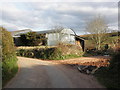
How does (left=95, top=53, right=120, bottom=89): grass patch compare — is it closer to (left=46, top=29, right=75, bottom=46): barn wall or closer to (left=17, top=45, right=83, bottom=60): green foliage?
(left=17, top=45, right=83, bottom=60): green foliage

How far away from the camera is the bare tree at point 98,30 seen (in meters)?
28.0

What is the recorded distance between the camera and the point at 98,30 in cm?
2828

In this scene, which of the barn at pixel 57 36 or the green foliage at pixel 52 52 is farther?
the barn at pixel 57 36

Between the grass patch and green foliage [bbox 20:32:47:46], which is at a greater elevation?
green foliage [bbox 20:32:47:46]

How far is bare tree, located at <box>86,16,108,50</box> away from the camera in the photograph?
1104 inches

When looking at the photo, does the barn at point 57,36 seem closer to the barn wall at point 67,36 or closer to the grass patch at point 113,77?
the barn wall at point 67,36

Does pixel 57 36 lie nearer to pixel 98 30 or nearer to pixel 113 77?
pixel 98 30

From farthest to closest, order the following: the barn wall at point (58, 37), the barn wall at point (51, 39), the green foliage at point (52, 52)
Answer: the barn wall at point (51, 39) → the barn wall at point (58, 37) → the green foliage at point (52, 52)

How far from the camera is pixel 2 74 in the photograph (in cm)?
738

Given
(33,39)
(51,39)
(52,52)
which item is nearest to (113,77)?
(52,52)

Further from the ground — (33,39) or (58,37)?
(58,37)

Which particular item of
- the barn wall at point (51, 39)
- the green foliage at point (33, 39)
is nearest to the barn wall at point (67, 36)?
the barn wall at point (51, 39)

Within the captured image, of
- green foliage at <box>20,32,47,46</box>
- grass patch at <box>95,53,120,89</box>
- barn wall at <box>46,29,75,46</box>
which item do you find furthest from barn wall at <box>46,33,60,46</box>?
grass patch at <box>95,53,120,89</box>

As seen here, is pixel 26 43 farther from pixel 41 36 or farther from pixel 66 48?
pixel 66 48
